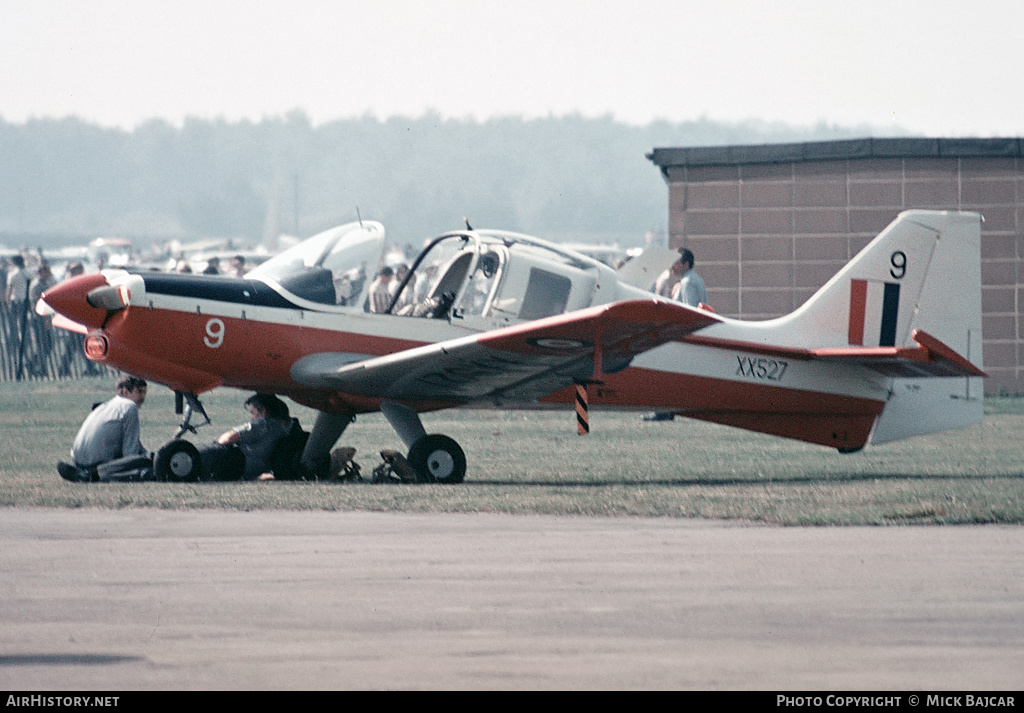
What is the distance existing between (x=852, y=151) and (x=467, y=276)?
39.8 ft

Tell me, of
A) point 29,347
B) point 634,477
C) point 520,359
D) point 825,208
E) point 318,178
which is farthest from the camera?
point 318,178

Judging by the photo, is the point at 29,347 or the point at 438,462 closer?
the point at 438,462

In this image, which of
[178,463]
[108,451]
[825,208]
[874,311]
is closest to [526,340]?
[178,463]

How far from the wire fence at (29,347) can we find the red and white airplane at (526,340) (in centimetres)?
1378

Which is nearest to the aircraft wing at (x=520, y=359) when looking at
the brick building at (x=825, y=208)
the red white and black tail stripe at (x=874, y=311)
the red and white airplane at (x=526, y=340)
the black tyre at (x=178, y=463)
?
the red and white airplane at (x=526, y=340)

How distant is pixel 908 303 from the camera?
13.5 meters

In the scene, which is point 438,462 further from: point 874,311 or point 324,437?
point 874,311

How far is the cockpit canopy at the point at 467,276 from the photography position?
12.5 metres

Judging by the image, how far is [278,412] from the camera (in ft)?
41.7

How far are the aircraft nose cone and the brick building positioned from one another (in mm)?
12993

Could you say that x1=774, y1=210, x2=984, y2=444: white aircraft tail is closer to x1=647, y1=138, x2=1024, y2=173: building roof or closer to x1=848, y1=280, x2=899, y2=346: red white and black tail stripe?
x1=848, y1=280, x2=899, y2=346: red white and black tail stripe

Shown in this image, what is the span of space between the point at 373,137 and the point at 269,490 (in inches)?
7214

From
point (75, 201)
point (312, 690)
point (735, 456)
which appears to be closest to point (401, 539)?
point (312, 690)

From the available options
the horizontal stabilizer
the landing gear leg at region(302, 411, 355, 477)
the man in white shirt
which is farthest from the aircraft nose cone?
the man in white shirt
